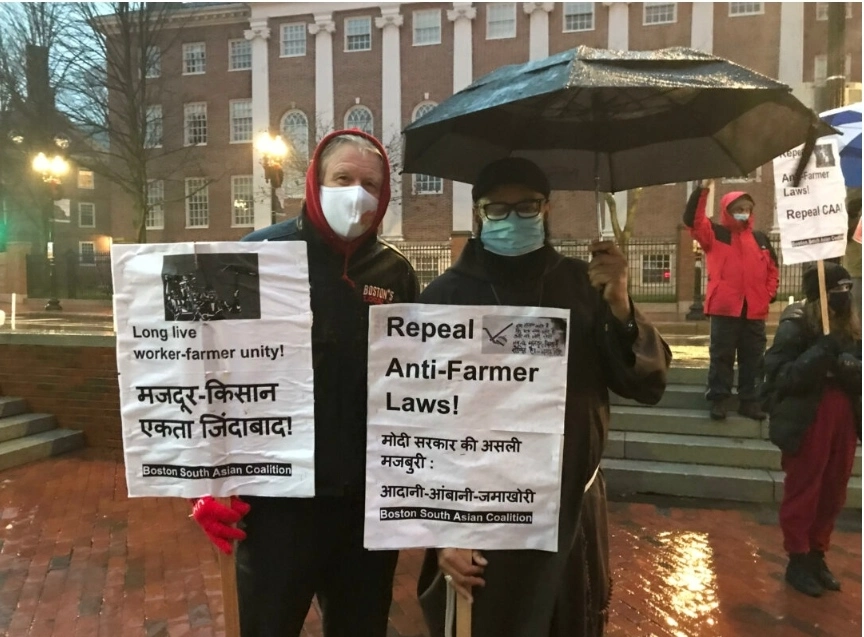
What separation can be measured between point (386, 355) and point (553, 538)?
0.73 m

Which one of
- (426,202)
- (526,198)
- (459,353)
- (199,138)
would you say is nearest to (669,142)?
(526,198)

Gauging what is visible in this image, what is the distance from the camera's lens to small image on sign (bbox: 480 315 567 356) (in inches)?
72.2

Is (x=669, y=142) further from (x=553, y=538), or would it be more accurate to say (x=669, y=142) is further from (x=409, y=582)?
(x=409, y=582)

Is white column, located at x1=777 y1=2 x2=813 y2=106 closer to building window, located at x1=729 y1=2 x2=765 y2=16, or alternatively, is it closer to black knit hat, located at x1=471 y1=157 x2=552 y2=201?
building window, located at x1=729 y1=2 x2=765 y2=16

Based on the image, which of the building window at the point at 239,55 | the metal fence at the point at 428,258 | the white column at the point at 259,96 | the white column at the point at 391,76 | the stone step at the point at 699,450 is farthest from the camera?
the building window at the point at 239,55

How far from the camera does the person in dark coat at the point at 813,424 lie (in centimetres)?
381

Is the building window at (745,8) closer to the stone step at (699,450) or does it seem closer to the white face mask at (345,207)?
the stone step at (699,450)

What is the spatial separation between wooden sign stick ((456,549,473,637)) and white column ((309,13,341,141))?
27071 millimetres

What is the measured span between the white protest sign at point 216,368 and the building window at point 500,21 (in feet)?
88.0

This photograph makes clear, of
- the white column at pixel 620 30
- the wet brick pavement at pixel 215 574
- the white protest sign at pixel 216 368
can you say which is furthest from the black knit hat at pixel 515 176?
the white column at pixel 620 30

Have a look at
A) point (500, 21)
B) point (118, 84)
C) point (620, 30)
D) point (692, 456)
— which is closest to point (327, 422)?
point (692, 456)

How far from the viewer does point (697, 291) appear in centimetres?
1534

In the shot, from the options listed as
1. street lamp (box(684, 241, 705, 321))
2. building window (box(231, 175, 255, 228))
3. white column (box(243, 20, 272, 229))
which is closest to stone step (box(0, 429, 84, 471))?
street lamp (box(684, 241, 705, 321))

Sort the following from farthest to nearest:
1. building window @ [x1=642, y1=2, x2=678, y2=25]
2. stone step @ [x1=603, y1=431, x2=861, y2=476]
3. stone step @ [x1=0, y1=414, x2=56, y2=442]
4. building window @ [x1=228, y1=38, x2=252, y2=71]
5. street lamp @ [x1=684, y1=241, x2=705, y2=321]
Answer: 1. building window @ [x1=228, y1=38, x2=252, y2=71]
2. building window @ [x1=642, y1=2, x2=678, y2=25]
3. street lamp @ [x1=684, y1=241, x2=705, y2=321]
4. stone step @ [x1=0, y1=414, x2=56, y2=442]
5. stone step @ [x1=603, y1=431, x2=861, y2=476]
